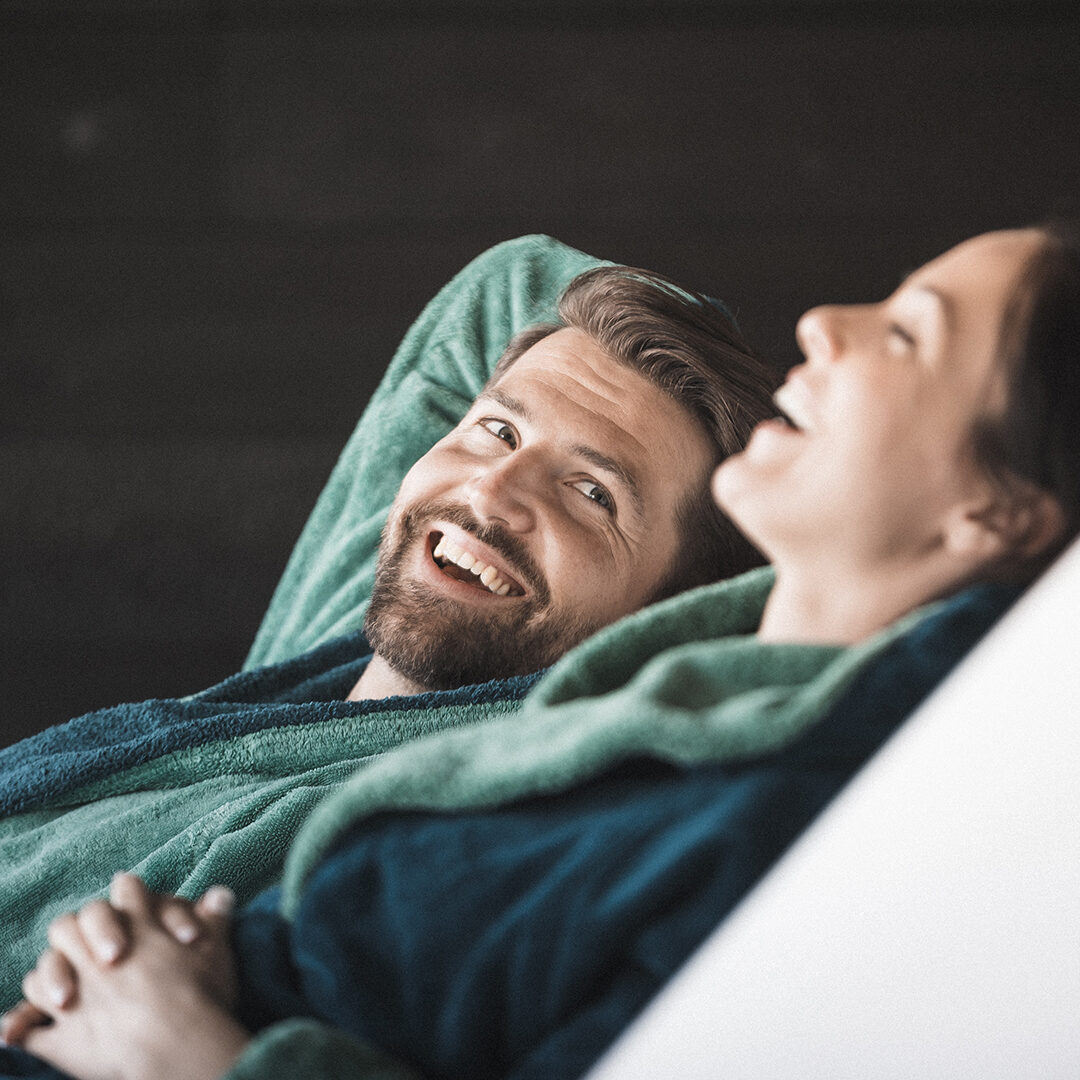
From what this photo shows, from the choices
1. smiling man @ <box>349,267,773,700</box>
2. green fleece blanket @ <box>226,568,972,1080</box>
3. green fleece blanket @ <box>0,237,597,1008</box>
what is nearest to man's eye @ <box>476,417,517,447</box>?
smiling man @ <box>349,267,773,700</box>

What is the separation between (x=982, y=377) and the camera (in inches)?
18.8

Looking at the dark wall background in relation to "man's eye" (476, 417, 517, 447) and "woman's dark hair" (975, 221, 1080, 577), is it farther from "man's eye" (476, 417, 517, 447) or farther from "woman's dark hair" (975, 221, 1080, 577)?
"woman's dark hair" (975, 221, 1080, 577)

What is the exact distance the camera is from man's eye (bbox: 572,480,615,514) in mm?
1020

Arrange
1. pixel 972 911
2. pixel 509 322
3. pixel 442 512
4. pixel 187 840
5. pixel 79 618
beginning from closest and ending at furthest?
1. pixel 972 911
2. pixel 187 840
3. pixel 442 512
4. pixel 509 322
5. pixel 79 618

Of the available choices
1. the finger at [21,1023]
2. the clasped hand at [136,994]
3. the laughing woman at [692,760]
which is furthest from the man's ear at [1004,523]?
the finger at [21,1023]

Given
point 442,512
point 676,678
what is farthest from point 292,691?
point 676,678

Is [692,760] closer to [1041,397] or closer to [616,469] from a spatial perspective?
[1041,397]

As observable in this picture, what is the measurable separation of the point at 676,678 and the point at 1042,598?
0.49ft

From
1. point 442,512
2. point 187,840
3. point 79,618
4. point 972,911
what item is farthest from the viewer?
point 79,618

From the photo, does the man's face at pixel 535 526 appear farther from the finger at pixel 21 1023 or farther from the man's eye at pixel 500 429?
the finger at pixel 21 1023

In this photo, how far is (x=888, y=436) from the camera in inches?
18.6

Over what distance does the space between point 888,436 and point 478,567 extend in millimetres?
570

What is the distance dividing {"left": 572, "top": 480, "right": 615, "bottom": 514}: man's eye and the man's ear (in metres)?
0.54

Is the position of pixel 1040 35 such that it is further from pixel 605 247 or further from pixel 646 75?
pixel 605 247
